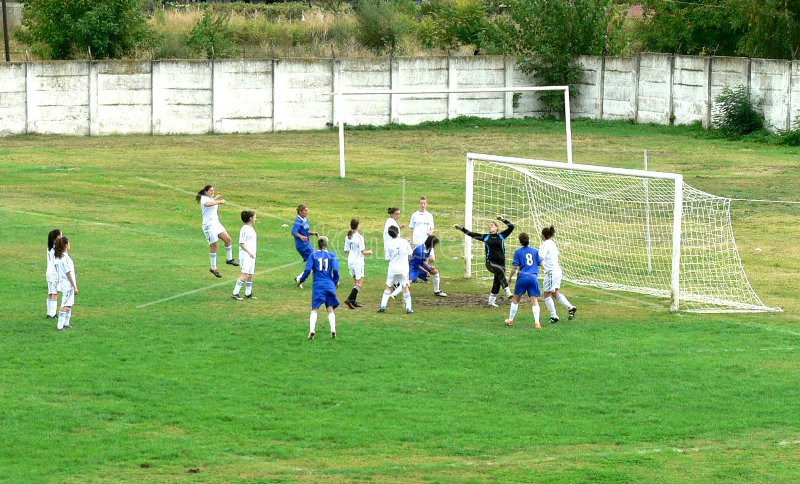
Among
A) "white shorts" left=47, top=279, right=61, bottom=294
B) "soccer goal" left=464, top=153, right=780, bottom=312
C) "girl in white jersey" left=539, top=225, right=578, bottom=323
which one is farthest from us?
"soccer goal" left=464, top=153, right=780, bottom=312

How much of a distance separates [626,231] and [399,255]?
1042 centimetres

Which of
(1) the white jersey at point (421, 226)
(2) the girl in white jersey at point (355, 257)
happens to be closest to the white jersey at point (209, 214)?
(2) the girl in white jersey at point (355, 257)

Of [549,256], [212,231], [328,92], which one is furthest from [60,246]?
[328,92]

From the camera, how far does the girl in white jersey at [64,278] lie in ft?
66.5

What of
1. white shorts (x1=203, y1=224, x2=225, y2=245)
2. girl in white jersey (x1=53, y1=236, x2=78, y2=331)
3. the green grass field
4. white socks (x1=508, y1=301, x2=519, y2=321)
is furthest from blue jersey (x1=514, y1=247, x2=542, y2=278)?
girl in white jersey (x1=53, y1=236, x2=78, y2=331)

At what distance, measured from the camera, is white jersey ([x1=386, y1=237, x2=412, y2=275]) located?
72.1 feet

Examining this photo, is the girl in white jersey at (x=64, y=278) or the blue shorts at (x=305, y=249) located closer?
the girl in white jersey at (x=64, y=278)

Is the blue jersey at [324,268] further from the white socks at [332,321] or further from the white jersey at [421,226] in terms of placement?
the white jersey at [421,226]

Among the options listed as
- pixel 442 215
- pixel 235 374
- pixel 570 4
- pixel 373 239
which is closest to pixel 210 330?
pixel 235 374

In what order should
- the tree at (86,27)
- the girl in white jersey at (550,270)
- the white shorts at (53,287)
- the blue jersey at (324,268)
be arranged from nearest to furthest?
the blue jersey at (324,268) < the white shorts at (53,287) < the girl in white jersey at (550,270) < the tree at (86,27)

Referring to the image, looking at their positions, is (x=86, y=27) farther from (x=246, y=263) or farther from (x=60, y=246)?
(x=60, y=246)

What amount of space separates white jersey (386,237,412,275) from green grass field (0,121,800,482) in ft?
2.84

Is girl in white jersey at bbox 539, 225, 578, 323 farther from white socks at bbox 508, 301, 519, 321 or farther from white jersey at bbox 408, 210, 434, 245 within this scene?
white jersey at bbox 408, 210, 434, 245

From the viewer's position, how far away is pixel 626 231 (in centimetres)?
3089
